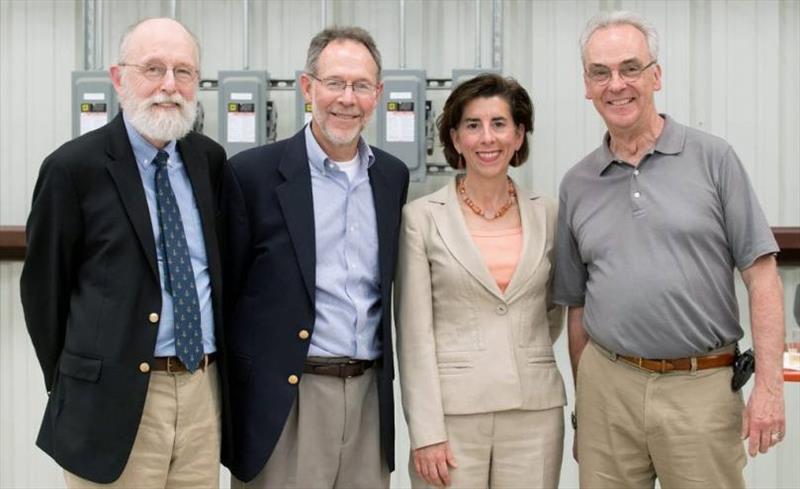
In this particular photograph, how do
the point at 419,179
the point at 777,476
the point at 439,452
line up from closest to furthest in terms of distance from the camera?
the point at 439,452, the point at 419,179, the point at 777,476

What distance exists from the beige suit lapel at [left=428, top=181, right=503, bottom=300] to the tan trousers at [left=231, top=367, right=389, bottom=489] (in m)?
0.39

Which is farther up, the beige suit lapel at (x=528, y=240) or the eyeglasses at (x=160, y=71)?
the eyeglasses at (x=160, y=71)

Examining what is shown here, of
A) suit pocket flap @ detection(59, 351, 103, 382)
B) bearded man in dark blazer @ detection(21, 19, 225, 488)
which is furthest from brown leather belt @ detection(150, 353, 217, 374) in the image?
suit pocket flap @ detection(59, 351, 103, 382)

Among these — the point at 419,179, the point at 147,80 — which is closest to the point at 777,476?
the point at 419,179

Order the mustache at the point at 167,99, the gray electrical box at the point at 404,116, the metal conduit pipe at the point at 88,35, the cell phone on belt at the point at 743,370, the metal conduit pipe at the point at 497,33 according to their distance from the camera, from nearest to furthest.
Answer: the mustache at the point at 167,99
the cell phone on belt at the point at 743,370
the gray electrical box at the point at 404,116
the metal conduit pipe at the point at 497,33
the metal conduit pipe at the point at 88,35

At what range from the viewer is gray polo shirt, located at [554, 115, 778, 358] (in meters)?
2.01

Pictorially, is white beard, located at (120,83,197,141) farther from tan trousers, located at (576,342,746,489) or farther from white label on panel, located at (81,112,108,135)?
white label on panel, located at (81,112,108,135)

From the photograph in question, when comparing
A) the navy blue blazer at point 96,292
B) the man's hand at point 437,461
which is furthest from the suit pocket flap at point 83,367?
the man's hand at point 437,461

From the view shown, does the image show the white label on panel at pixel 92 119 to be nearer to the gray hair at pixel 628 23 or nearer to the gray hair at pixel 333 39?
the gray hair at pixel 333 39

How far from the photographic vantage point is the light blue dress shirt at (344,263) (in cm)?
208

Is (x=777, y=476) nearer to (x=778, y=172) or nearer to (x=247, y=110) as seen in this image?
(x=778, y=172)

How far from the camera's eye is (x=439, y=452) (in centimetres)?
209

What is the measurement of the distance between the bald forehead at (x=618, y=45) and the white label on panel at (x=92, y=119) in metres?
2.28

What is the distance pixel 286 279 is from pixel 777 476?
2.79m
